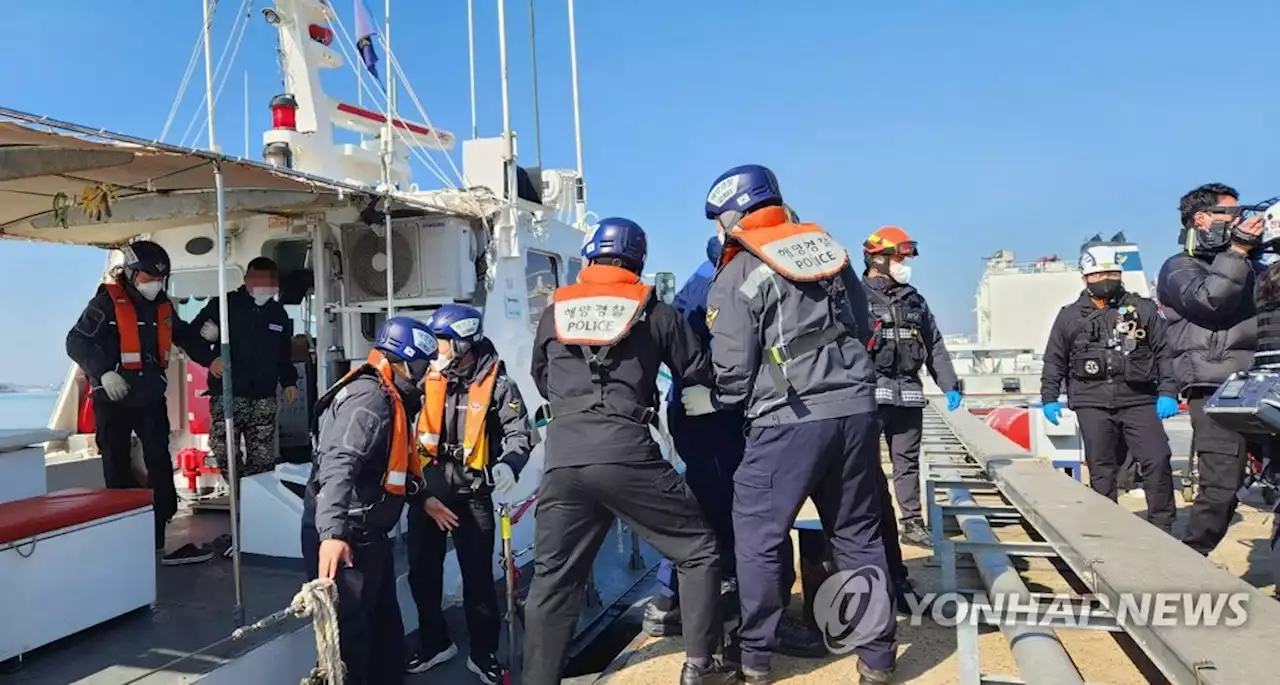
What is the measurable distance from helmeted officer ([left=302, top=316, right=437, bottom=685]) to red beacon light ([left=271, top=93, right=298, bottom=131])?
11.5ft

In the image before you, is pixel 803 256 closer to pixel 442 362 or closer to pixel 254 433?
pixel 442 362

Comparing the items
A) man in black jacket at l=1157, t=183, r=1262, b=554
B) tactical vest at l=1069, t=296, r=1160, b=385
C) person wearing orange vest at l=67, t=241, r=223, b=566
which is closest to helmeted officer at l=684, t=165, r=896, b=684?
man in black jacket at l=1157, t=183, r=1262, b=554

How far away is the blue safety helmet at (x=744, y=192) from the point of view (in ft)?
10.1

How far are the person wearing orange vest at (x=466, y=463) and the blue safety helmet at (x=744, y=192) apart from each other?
55.5 inches

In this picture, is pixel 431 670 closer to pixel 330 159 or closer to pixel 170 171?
pixel 170 171

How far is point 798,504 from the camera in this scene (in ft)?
9.16

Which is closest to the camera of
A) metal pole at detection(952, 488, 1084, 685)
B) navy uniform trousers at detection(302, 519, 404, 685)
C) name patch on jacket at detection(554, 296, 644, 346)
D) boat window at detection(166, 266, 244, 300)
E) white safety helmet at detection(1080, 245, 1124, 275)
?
metal pole at detection(952, 488, 1084, 685)

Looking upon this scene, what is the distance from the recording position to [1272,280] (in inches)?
111

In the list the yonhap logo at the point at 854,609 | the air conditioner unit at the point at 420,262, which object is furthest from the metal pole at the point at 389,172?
the yonhap logo at the point at 854,609

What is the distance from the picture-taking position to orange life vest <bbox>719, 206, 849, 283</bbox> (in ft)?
9.45

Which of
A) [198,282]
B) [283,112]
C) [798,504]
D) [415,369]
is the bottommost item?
Result: [798,504]

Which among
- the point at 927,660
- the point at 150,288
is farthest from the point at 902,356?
the point at 150,288

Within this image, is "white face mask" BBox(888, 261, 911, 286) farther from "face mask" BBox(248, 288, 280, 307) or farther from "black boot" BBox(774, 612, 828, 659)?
"face mask" BBox(248, 288, 280, 307)

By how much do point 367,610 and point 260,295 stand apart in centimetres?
304
